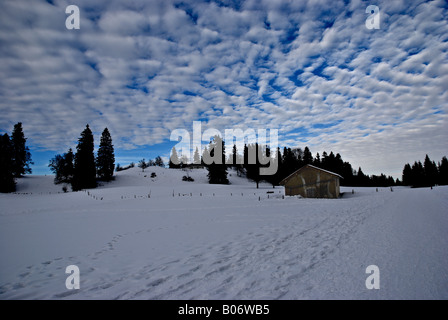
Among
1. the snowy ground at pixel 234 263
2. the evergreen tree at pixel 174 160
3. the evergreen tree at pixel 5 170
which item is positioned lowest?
the snowy ground at pixel 234 263

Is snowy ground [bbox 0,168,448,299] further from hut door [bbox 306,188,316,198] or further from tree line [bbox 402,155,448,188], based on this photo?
tree line [bbox 402,155,448,188]

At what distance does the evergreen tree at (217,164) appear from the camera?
211 ft

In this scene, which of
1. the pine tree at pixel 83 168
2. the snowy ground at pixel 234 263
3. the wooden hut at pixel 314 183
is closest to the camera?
the snowy ground at pixel 234 263

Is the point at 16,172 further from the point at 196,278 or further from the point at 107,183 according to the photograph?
the point at 196,278

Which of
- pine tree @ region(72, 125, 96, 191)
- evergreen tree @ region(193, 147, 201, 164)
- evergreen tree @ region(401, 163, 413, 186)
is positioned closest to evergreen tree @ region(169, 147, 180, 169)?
evergreen tree @ region(193, 147, 201, 164)

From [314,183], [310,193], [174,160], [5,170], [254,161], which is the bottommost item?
[310,193]

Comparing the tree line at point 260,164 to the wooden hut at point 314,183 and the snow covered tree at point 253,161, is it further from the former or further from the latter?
the wooden hut at point 314,183

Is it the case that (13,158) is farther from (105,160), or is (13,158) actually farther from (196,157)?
(196,157)

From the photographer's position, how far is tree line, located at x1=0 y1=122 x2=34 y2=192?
44.1 m

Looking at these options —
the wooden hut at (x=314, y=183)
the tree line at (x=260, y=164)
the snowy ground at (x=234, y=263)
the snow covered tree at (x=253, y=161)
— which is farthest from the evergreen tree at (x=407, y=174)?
the snowy ground at (x=234, y=263)

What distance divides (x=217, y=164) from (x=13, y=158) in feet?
186

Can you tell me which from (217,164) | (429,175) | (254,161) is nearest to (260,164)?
(254,161)

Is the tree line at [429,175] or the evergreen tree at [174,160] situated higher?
the evergreen tree at [174,160]

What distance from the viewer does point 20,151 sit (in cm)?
5781
